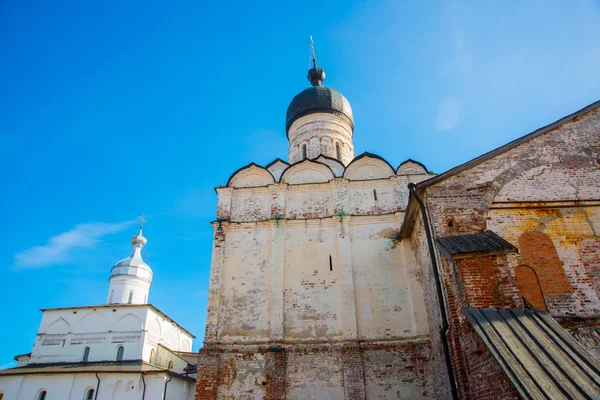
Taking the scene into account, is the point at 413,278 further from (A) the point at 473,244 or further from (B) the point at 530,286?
(A) the point at 473,244

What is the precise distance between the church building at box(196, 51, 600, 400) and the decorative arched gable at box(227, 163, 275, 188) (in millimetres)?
36

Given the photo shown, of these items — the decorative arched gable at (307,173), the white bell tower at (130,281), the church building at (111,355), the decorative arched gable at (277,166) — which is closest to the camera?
the decorative arched gable at (307,173)

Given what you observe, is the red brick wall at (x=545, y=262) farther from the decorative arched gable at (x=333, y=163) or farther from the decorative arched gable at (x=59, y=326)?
the decorative arched gable at (x=59, y=326)

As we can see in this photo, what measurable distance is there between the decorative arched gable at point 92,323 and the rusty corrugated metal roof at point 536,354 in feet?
61.0

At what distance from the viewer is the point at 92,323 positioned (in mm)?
20094

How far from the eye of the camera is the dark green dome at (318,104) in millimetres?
16672

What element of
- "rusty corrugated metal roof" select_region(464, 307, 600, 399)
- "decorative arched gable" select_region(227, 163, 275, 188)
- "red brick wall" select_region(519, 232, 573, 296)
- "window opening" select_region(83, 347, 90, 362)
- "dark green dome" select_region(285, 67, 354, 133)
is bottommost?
"rusty corrugated metal roof" select_region(464, 307, 600, 399)

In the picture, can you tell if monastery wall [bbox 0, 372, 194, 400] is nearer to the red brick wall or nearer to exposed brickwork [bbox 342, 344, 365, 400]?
exposed brickwork [bbox 342, 344, 365, 400]

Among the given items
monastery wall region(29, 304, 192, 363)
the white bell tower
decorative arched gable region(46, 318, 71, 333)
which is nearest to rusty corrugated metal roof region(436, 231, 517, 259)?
monastery wall region(29, 304, 192, 363)

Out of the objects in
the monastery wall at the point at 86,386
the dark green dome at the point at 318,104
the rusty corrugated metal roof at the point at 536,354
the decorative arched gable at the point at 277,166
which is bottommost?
the rusty corrugated metal roof at the point at 536,354

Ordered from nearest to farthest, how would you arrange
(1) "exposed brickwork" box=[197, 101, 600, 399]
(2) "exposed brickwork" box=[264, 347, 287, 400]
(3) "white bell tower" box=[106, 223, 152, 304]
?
(1) "exposed brickwork" box=[197, 101, 600, 399] → (2) "exposed brickwork" box=[264, 347, 287, 400] → (3) "white bell tower" box=[106, 223, 152, 304]

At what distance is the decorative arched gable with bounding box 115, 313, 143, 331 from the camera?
19.7m

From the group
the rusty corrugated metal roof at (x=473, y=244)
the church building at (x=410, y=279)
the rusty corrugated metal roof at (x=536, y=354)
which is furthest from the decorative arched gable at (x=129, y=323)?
the rusty corrugated metal roof at (x=536, y=354)

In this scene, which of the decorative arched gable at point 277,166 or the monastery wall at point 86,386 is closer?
the decorative arched gable at point 277,166
